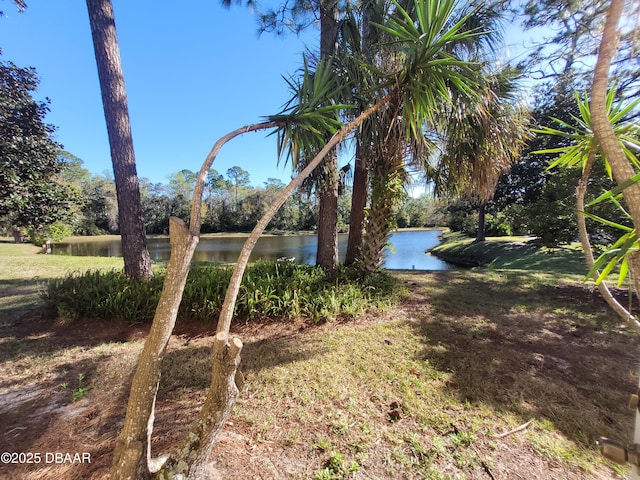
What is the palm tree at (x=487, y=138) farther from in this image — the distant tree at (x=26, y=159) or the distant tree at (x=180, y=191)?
the distant tree at (x=180, y=191)

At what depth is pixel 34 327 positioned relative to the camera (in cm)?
354

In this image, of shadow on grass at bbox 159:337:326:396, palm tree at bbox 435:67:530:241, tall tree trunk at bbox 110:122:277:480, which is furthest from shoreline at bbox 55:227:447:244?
tall tree trunk at bbox 110:122:277:480

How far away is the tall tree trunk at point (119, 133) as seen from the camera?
375 cm

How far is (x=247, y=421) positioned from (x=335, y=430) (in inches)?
24.2

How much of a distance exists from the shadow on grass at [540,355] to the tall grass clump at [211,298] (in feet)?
3.49

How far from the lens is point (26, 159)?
177 inches

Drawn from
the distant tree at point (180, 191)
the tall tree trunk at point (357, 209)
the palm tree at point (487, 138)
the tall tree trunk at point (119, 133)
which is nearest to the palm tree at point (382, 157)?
the tall tree trunk at point (357, 209)

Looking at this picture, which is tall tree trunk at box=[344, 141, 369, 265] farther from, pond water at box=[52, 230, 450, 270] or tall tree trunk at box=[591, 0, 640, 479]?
tall tree trunk at box=[591, 0, 640, 479]

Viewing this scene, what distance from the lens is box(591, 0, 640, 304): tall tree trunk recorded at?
991 mm

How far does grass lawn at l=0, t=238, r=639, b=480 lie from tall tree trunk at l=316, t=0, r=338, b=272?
6.05 ft

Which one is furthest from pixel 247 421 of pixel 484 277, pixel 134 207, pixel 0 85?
pixel 0 85

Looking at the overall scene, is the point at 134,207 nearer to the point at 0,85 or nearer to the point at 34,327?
the point at 34,327

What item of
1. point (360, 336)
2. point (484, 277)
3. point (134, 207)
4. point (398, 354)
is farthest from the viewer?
point (484, 277)

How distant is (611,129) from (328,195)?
13.7ft
